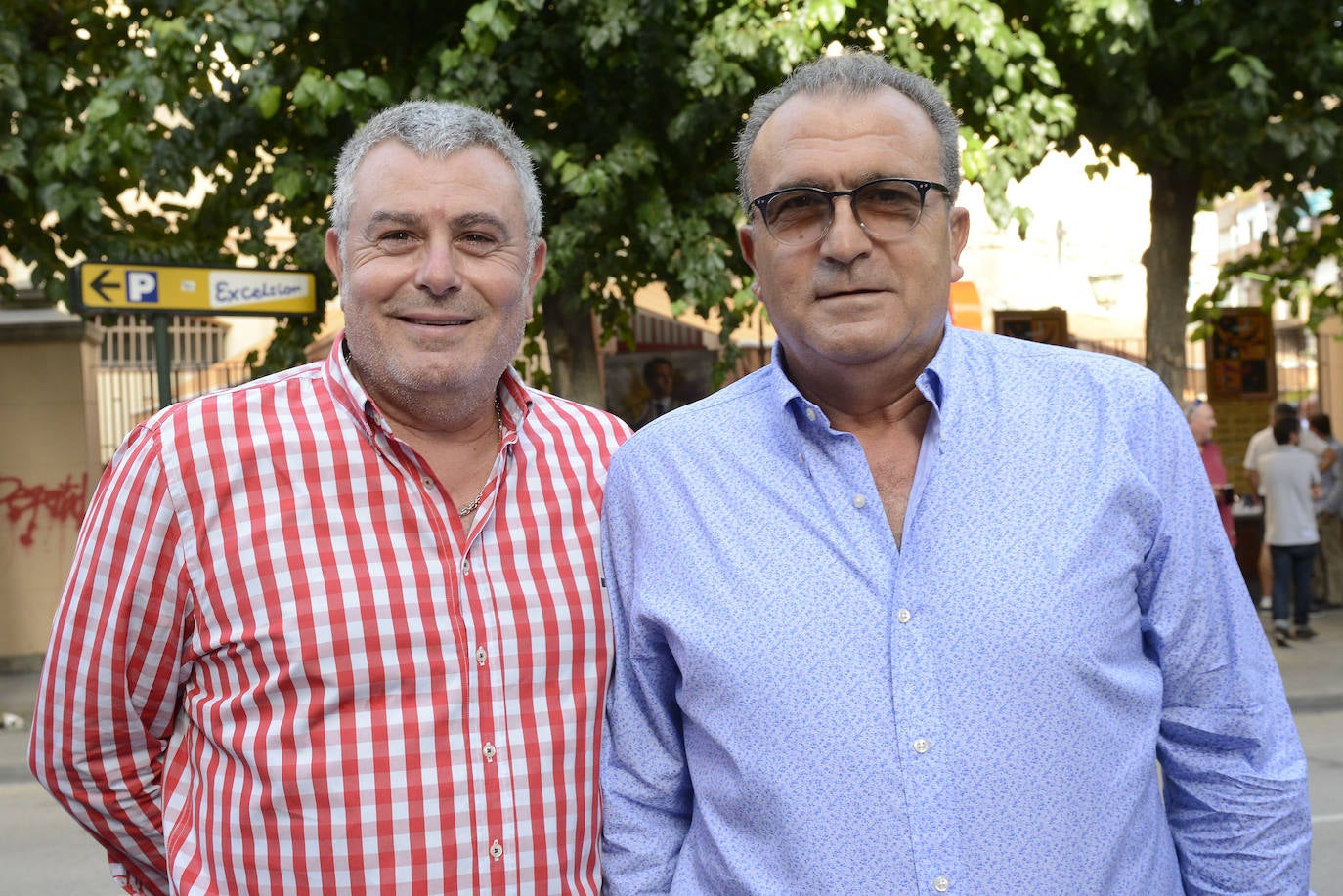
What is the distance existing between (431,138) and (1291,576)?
1117cm

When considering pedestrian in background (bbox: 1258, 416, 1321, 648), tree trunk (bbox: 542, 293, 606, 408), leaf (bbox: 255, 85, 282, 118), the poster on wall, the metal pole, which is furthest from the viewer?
the poster on wall

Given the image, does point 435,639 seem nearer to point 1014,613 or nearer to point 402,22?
point 1014,613

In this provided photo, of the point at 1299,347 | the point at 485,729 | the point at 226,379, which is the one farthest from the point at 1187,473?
the point at 1299,347

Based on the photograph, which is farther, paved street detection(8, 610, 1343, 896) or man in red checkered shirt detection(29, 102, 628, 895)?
paved street detection(8, 610, 1343, 896)

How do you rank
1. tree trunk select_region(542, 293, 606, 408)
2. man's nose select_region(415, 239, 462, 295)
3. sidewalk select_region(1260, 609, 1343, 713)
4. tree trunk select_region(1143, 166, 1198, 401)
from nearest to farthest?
man's nose select_region(415, 239, 462, 295) → tree trunk select_region(542, 293, 606, 408) → sidewalk select_region(1260, 609, 1343, 713) → tree trunk select_region(1143, 166, 1198, 401)

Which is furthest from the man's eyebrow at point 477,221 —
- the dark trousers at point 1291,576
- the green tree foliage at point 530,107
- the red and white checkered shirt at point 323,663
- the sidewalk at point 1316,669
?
the dark trousers at point 1291,576

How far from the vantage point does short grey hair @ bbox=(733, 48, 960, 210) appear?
1.94m

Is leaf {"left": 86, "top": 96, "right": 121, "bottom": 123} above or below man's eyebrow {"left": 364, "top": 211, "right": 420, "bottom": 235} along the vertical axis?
above

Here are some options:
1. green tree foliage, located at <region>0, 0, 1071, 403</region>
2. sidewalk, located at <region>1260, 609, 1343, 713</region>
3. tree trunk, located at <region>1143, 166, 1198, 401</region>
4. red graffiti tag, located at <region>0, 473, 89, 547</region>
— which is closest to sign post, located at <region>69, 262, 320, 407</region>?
green tree foliage, located at <region>0, 0, 1071, 403</region>

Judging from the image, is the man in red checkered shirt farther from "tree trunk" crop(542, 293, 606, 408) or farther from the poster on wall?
the poster on wall

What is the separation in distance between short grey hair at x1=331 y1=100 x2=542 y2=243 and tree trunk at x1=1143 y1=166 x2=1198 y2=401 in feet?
26.3

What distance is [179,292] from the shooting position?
7.29 meters

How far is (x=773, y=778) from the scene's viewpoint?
5.76 feet

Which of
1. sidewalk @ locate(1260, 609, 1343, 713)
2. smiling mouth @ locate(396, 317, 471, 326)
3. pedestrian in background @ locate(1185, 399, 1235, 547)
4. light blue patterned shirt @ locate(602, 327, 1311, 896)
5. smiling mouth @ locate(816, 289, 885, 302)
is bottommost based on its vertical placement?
sidewalk @ locate(1260, 609, 1343, 713)
